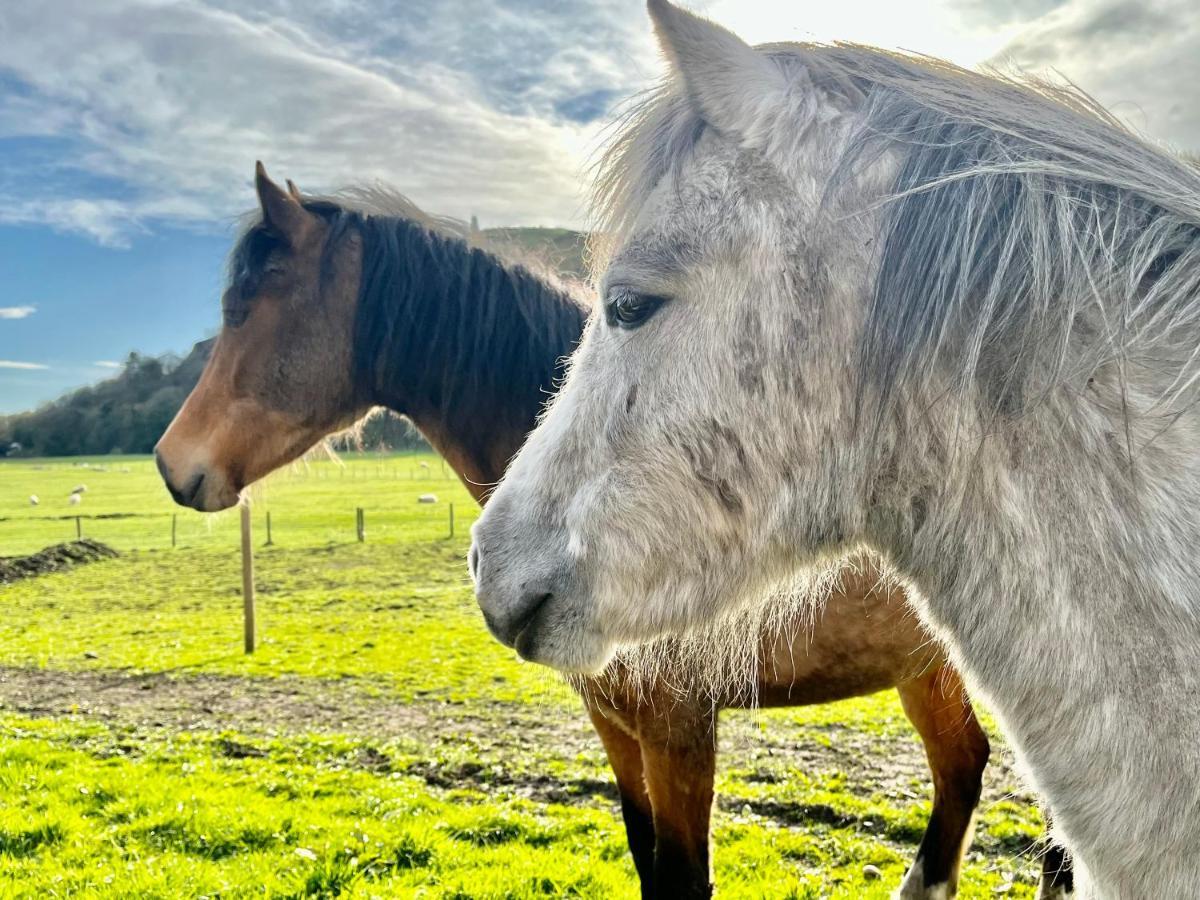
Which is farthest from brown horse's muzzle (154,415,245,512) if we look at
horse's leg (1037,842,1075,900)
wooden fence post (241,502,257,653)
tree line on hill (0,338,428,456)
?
tree line on hill (0,338,428,456)

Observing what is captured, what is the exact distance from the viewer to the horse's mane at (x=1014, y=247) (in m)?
1.30

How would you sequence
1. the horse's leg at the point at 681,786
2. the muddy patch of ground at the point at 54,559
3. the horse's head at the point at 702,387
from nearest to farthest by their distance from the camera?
the horse's head at the point at 702,387
the horse's leg at the point at 681,786
the muddy patch of ground at the point at 54,559

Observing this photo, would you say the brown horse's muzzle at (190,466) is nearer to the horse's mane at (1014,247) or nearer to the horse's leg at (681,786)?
the horse's leg at (681,786)


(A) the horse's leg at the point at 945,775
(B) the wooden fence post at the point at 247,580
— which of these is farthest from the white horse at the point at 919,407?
(B) the wooden fence post at the point at 247,580

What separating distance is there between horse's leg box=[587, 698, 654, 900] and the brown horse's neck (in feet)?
4.30

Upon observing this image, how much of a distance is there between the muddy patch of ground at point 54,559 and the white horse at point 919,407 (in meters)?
25.8

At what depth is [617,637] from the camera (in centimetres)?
159

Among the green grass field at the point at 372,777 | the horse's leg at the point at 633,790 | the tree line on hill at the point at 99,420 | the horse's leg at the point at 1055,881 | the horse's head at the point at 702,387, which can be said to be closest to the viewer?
the horse's head at the point at 702,387

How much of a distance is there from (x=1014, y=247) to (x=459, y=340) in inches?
105

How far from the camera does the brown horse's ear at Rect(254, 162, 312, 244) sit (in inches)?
142

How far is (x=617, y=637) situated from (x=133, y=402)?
169 feet

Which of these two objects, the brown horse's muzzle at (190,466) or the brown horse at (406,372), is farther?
the brown horse's muzzle at (190,466)

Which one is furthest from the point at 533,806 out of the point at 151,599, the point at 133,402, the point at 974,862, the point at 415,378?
the point at 133,402

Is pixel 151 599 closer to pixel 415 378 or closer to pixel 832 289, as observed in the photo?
pixel 415 378
